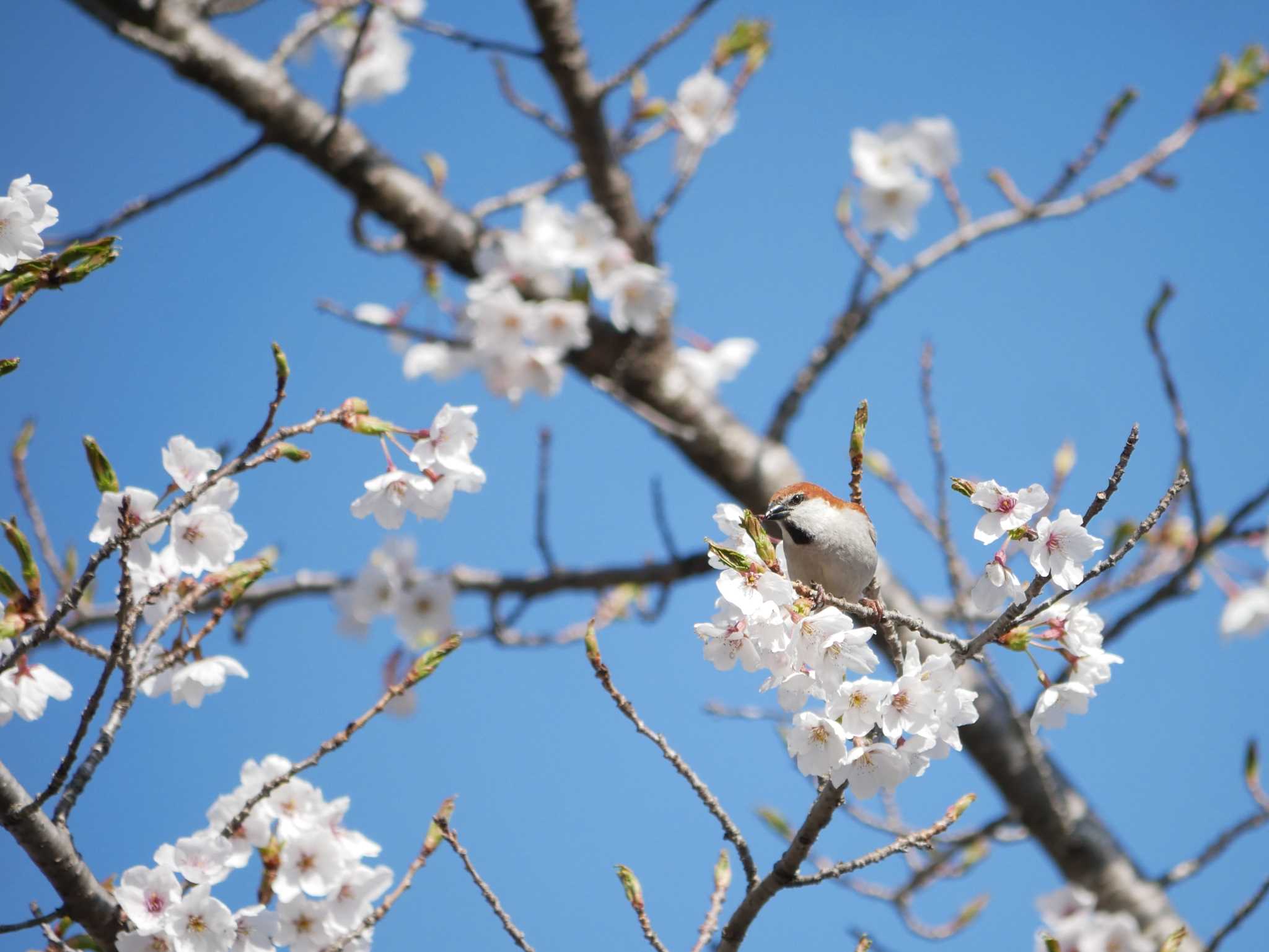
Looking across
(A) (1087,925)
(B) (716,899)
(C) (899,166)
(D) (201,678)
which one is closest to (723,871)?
(B) (716,899)

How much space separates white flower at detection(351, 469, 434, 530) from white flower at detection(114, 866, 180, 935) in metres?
0.87

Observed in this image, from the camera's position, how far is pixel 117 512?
7.52 feet

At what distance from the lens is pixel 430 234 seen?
549cm

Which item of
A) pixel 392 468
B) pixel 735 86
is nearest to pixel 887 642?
pixel 392 468

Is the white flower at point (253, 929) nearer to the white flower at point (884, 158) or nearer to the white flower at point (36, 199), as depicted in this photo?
the white flower at point (36, 199)

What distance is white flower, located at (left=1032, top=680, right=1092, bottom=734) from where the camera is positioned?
2127mm

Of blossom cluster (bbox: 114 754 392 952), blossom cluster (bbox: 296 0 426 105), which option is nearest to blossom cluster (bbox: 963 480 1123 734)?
blossom cluster (bbox: 114 754 392 952)

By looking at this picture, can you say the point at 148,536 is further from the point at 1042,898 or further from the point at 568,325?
the point at 1042,898

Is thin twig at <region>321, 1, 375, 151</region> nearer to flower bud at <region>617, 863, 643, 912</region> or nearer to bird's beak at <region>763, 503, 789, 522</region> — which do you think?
bird's beak at <region>763, 503, 789, 522</region>

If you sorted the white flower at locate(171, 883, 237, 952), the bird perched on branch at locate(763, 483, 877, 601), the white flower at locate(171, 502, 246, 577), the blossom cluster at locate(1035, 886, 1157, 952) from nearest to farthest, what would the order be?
the white flower at locate(171, 883, 237, 952) < the white flower at locate(171, 502, 246, 577) < the bird perched on branch at locate(763, 483, 877, 601) < the blossom cluster at locate(1035, 886, 1157, 952)

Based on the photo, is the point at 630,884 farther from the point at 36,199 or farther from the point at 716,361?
the point at 716,361

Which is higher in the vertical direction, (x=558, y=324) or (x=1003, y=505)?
(x=558, y=324)

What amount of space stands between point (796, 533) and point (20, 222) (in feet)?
6.76

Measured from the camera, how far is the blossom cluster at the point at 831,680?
6.31 ft
